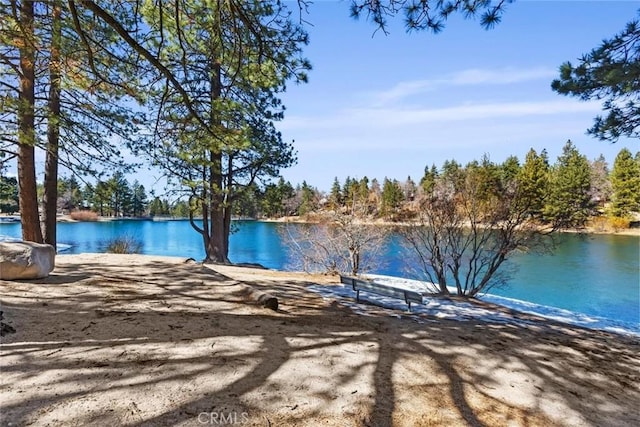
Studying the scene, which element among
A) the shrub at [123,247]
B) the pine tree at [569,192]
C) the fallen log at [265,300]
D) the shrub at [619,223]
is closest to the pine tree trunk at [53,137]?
the shrub at [123,247]

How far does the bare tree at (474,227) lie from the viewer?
7809 mm

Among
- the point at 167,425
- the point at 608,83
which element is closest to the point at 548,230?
the point at 608,83

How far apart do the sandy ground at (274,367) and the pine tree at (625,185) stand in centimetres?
3203

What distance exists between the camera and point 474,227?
8414 mm

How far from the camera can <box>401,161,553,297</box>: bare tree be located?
7.81 meters

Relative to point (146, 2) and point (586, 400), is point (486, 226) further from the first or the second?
point (146, 2)

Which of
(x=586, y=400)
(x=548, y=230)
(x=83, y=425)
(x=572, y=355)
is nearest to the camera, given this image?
(x=83, y=425)

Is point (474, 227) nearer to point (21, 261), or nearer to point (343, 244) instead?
point (343, 244)

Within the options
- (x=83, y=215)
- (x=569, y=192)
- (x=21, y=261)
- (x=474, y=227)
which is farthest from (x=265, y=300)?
(x=83, y=215)

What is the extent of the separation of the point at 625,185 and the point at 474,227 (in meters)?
29.1

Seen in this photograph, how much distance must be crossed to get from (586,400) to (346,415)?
6.16 ft

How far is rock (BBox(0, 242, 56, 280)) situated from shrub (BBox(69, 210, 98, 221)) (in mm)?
44320

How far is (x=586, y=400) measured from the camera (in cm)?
250

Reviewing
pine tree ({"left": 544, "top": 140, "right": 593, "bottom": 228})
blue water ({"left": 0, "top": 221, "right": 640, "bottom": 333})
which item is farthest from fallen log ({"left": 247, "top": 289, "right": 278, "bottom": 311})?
pine tree ({"left": 544, "top": 140, "right": 593, "bottom": 228})
